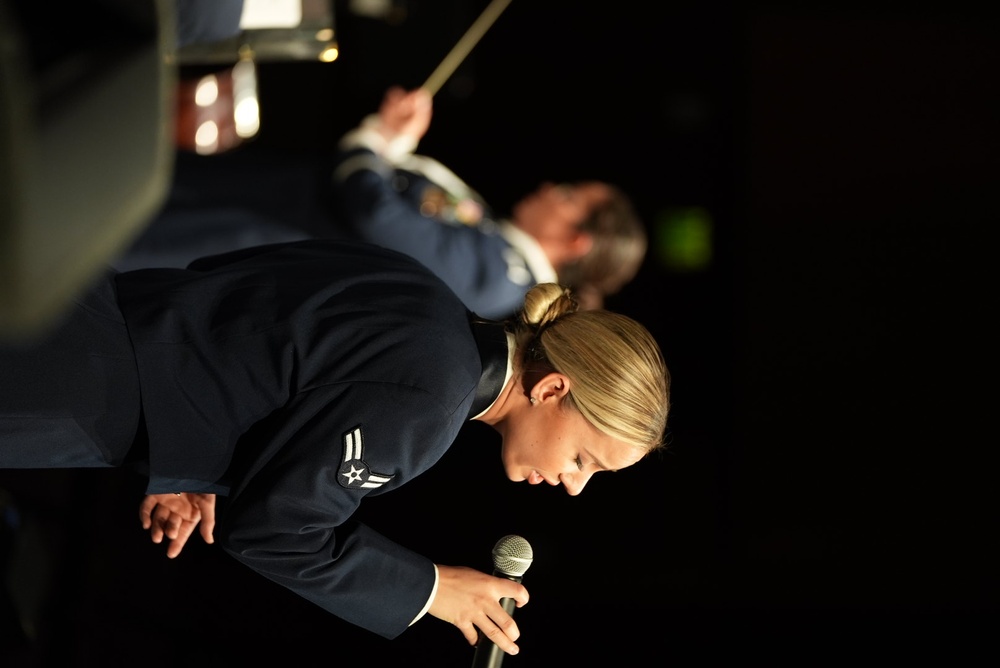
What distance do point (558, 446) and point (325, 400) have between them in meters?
0.31

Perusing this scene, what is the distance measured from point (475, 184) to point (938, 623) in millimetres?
1817

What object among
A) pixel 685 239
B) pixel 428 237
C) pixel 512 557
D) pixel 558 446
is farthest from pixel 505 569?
pixel 685 239

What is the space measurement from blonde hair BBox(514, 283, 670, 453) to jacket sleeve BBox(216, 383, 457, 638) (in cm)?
18

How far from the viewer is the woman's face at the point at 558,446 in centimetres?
122

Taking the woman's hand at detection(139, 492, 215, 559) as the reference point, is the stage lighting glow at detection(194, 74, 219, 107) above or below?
above

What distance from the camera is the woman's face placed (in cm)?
122

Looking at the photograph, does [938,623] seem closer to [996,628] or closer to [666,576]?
[996,628]

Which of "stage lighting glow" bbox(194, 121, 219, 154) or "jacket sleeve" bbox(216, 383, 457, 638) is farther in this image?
"stage lighting glow" bbox(194, 121, 219, 154)

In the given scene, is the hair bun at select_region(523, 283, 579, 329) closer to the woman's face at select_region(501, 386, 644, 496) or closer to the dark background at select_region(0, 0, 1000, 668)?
the woman's face at select_region(501, 386, 644, 496)

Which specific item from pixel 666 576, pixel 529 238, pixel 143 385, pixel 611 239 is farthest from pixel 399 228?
pixel 666 576

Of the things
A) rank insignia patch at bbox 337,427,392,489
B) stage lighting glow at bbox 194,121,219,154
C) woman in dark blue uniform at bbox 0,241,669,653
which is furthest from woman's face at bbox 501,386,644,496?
stage lighting glow at bbox 194,121,219,154

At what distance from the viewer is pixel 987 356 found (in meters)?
2.60

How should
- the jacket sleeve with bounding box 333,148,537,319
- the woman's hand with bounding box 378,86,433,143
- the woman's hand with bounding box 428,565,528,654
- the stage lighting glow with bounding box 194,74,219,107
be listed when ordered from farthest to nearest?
the stage lighting glow with bounding box 194,74,219,107, the woman's hand with bounding box 378,86,433,143, the jacket sleeve with bounding box 333,148,537,319, the woman's hand with bounding box 428,565,528,654

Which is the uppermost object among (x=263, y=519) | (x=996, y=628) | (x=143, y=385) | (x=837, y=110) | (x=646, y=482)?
(x=837, y=110)
